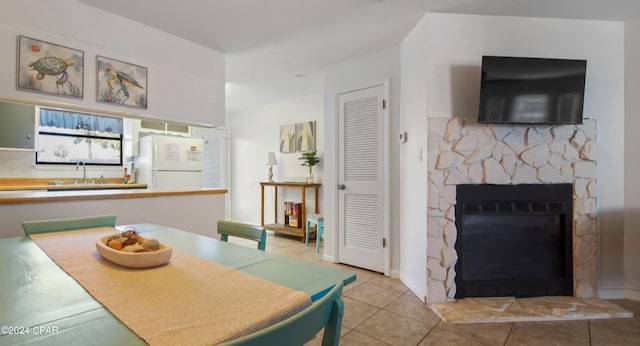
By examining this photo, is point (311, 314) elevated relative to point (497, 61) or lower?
lower

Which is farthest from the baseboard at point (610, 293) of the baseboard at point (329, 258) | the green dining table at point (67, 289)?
the green dining table at point (67, 289)

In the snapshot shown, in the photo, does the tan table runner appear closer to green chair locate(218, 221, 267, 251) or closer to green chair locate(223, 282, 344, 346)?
green chair locate(223, 282, 344, 346)

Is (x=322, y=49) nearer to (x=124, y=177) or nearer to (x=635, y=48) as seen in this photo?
(x=635, y=48)

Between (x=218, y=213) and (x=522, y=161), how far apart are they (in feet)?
9.49

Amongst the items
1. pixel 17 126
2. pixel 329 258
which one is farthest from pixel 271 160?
pixel 17 126

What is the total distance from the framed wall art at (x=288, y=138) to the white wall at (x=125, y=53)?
78.4 inches

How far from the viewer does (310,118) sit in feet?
16.6

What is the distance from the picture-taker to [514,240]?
→ 99.4 inches

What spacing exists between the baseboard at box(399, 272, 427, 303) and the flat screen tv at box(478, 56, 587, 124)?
4.86ft

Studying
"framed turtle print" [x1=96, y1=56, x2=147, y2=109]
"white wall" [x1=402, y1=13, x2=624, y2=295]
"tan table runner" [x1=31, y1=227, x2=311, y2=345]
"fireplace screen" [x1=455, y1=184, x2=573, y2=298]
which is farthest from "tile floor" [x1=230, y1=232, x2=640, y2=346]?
"framed turtle print" [x1=96, y1=56, x2=147, y2=109]

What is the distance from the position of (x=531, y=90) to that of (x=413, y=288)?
1899mm

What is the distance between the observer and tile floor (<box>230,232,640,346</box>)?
1.90 meters

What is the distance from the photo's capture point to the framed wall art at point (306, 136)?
16.3 ft

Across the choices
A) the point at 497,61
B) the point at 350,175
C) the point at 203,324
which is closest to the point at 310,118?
the point at 350,175
